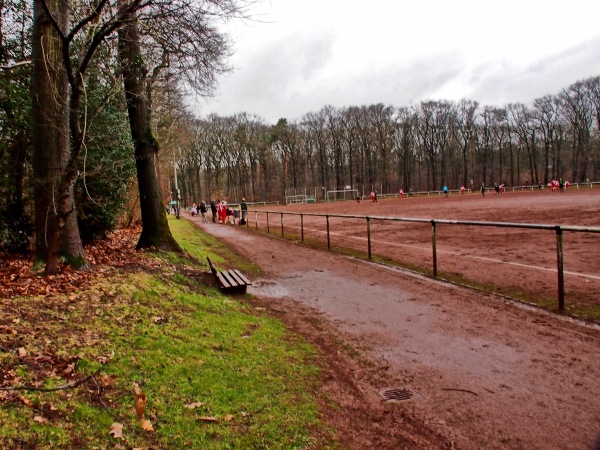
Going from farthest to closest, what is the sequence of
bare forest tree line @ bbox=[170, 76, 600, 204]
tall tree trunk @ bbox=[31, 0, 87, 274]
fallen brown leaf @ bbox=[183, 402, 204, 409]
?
bare forest tree line @ bbox=[170, 76, 600, 204] → tall tree trunk @ bbox=[31, 0, 87, 274] → fallen brown leaf @ bbox=[183, 402, 204, 409]

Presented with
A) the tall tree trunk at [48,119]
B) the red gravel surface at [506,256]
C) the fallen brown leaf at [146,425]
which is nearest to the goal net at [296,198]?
the red gravel surface at [506,256]

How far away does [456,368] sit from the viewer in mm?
4160

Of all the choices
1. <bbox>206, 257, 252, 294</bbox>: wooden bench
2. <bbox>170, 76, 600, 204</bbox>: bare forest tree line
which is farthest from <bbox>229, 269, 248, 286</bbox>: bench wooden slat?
<bbox>170, 76, 600, 204</bbox>: bare forest tree line

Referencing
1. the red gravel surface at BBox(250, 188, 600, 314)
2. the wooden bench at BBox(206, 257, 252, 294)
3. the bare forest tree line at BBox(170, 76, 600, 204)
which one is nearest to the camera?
the red gravel surface at BBox(250, 188, 600, 314)

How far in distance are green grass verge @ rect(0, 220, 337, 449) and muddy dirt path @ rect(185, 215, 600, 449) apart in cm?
44

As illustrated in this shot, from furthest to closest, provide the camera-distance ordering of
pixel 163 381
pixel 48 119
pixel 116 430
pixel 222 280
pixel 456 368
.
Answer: pixel 222 280
pixel 48 119
pixel 456 368
pixel 163 381
pixel 116 430

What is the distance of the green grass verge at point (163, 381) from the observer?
273 cm

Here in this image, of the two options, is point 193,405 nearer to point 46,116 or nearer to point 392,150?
point 46,116

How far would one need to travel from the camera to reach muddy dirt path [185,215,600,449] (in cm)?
309

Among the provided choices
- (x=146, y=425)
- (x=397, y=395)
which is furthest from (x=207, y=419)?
(x=397, y=395)

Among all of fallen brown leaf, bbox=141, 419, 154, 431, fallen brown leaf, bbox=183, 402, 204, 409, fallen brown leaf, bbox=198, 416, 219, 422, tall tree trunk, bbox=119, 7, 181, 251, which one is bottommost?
fallen brown leaf, bbox=198, 416, 219, 422

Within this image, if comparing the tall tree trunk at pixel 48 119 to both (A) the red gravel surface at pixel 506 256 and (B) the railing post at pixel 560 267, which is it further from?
(A) the red gravel surface at pixel 506 256

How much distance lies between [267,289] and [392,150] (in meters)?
86.1

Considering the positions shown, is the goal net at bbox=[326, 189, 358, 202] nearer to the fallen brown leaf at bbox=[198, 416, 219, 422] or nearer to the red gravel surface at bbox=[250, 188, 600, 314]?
the red gravel surface at bbox=[250, 188, 600, 314]
